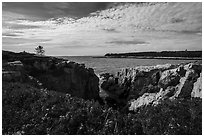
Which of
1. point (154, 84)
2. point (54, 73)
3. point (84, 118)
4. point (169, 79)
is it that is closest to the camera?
point (84, 118)

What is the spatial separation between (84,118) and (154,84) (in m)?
15.9

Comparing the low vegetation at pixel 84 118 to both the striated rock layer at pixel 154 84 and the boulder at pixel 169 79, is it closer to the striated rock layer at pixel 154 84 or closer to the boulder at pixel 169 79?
the striated rock layer at pixel 154 84

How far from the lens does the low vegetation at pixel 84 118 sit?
1003 cm

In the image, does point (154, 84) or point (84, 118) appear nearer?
point (84, 118)

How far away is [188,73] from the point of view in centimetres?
2120

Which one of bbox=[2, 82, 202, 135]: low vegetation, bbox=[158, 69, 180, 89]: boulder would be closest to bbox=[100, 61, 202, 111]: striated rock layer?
bbox=[158, 69, 180, 89]: boulder

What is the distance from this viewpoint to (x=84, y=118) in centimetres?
1075

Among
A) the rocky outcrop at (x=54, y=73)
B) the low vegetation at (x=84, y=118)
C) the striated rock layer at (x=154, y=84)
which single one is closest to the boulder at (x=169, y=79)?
the striated rock layer at (x=154, y=84)

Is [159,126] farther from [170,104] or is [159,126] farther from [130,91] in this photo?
[130,91]

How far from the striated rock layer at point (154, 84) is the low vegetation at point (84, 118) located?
553 centimetres

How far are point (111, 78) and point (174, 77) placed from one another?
1438 cm

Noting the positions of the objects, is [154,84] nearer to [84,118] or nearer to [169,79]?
[169,79]

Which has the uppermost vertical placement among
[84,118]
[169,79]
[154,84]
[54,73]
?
[54,73]

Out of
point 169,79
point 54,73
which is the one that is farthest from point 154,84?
point 54,73
